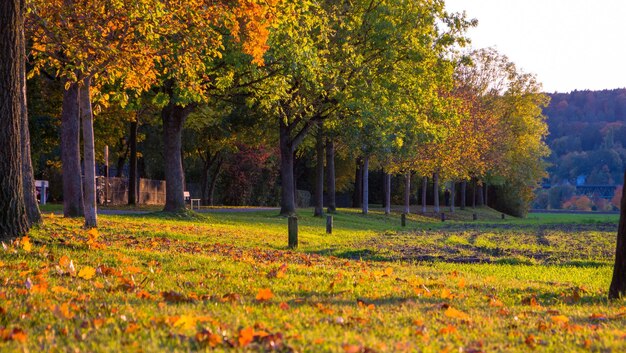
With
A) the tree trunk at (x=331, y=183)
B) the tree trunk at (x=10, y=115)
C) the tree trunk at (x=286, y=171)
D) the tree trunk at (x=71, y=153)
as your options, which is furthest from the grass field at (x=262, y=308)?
the tree trunk at (x=331, y=183)

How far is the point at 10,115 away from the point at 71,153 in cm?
1248

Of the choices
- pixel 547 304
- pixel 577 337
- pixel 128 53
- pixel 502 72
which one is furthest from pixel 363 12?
pixel 502 72

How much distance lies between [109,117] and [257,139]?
11.3 meters

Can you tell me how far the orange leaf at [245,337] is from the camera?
5.46 metres

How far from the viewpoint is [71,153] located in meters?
24.7

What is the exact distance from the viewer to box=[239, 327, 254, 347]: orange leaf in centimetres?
546

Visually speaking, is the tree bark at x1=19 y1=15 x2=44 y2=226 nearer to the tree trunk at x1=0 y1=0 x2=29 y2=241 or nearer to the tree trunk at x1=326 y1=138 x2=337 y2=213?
the tree trunk at x1=0 y1=0 x2=29 y2=241

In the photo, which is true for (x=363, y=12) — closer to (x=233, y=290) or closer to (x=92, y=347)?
(x=233, y=290)

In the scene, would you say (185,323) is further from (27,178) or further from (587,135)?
(587,135)

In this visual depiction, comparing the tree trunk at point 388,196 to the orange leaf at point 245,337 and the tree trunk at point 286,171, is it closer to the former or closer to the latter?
the tree trunk at point 286,171

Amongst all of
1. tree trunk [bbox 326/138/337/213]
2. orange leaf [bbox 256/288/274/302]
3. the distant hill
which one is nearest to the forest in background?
the distant hill

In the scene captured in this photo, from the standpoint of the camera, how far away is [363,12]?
36156mm

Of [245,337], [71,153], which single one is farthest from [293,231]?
[245,337]

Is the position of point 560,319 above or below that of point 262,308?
below
